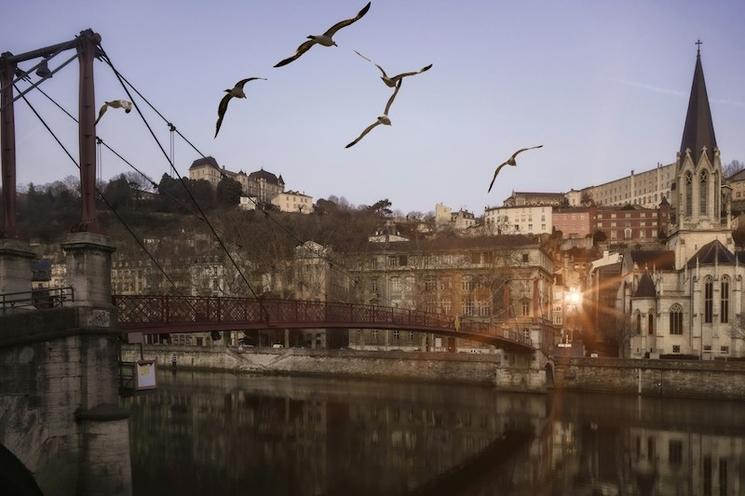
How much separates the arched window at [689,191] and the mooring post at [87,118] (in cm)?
4741

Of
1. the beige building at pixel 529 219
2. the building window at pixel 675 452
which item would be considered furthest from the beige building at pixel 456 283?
the beige building at pixel 529 219

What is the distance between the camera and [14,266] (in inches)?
502

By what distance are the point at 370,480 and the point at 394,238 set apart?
48.2 metres

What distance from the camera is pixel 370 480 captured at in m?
19.1

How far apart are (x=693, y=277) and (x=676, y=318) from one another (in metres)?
2.98

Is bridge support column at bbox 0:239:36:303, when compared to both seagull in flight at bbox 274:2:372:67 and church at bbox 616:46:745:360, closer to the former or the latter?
seagull in flight at bbox 274:2:372:67

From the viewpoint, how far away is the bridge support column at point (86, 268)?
11.4 metres

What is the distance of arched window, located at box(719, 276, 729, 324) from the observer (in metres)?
42.4

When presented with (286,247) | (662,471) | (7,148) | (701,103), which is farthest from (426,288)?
(7,148)

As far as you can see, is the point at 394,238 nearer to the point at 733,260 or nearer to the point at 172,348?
the point at 172,348

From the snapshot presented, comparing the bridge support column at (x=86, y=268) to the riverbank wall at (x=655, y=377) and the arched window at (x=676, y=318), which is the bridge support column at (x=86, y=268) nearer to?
the riverbank wall at (x=655, y=377)

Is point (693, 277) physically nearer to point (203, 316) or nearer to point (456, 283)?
point (456, 283)

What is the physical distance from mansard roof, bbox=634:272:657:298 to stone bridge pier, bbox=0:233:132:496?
4256 centimetres

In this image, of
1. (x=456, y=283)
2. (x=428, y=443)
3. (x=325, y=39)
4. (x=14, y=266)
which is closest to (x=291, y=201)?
(x=456, y=283)
